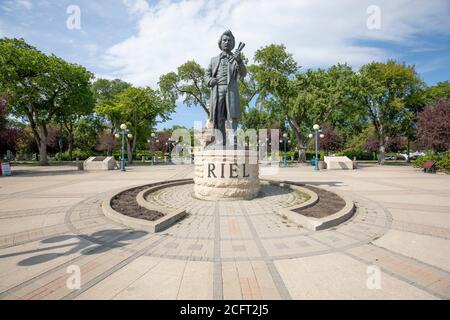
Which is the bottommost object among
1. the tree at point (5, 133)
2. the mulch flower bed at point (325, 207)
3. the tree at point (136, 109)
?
the mulch flower bed at point (325, 207)

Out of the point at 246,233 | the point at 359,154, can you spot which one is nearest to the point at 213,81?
the point at 246,233

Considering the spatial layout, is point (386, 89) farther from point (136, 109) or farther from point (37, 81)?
point (37, 81)

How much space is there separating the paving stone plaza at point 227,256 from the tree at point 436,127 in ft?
58.1

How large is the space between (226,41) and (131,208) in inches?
256

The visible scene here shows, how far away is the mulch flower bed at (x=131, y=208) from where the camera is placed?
19.0 feet

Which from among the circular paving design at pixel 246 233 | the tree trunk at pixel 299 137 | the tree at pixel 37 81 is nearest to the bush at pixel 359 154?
the tree trunk at pixel 299 137

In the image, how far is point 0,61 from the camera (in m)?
22.0

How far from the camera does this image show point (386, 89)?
2791 cm

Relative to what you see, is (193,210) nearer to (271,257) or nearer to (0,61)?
(271,257)

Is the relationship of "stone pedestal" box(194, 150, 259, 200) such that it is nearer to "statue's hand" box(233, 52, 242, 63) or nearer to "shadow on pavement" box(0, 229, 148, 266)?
"shadow on pavement" box(0, 229, 148, 266)

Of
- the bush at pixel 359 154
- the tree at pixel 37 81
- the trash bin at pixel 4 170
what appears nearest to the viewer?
the trash bin at pixel 4 170

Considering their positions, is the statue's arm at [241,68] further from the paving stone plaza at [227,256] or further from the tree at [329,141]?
the tree at [329,141]
